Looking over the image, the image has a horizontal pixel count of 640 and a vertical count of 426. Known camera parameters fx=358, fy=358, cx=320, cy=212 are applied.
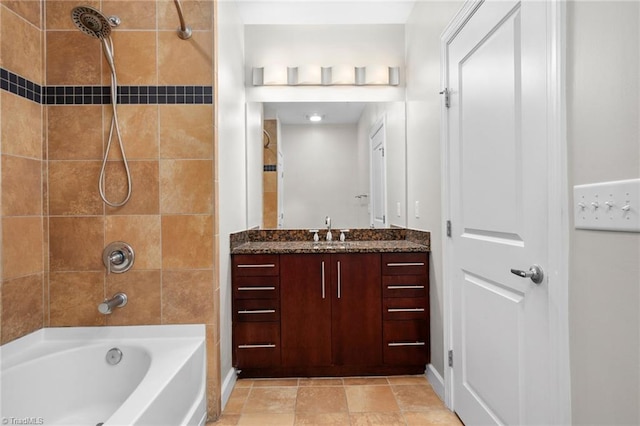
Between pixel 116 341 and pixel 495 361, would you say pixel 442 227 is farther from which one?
pixel 116 341

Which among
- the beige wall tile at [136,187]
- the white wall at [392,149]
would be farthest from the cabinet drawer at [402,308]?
the beige wall tile at [136,187]

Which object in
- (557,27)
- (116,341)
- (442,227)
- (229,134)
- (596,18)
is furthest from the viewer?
(229,134)

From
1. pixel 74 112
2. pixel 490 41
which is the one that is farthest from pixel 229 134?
pixel 490 41

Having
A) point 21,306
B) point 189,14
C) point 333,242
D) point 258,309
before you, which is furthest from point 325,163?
point 21,306

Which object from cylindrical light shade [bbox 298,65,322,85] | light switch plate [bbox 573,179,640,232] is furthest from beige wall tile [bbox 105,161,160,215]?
light switch plate [bbox 573,179,640,232]

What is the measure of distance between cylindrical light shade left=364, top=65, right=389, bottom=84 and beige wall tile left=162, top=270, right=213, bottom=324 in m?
1.88

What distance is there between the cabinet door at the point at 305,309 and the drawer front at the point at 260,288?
45 millimetres

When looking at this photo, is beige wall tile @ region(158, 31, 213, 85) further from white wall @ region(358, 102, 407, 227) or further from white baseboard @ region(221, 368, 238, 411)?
white baseboard @ region(221, 368, 238, 411)

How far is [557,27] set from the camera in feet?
3.55

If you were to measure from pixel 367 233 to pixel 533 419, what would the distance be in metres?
1.69

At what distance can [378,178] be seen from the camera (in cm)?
283

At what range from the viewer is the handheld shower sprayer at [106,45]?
1562mm

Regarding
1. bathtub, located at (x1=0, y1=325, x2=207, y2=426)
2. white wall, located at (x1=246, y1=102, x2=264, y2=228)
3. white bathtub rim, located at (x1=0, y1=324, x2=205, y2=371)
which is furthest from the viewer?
white wall, located at (x1=246, y1=102, x2=264, y2=228)

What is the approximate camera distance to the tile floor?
6.22ft
